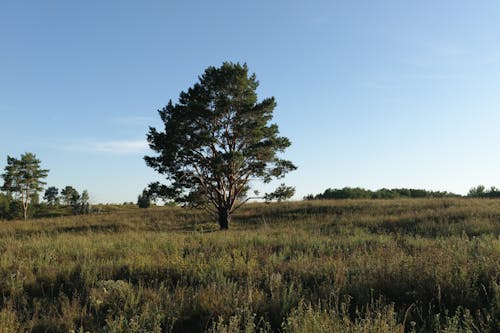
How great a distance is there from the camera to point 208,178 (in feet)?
72.2

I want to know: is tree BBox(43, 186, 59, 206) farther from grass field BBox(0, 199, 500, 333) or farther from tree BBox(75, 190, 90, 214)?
grass field BBox(0, 199, 500, 333)

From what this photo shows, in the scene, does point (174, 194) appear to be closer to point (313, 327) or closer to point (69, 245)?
point (69, 245)

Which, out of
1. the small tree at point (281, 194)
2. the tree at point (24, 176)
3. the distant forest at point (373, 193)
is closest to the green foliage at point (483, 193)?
the distant forest at point (373, 193)

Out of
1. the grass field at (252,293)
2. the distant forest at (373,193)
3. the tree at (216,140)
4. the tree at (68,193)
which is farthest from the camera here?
the tree at (68,193)

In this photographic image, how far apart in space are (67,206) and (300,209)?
66020 millimetres

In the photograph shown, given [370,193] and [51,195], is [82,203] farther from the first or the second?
[370,193]

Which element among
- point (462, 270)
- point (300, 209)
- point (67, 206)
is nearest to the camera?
point (462, 270)

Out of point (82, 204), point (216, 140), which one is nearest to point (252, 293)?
point (216, 140)

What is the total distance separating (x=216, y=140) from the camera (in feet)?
68.5

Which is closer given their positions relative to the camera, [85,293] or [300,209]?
[85,293]

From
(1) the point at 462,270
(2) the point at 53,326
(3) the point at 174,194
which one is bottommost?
(2) the point at 53,326

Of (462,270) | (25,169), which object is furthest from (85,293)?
(25,169)

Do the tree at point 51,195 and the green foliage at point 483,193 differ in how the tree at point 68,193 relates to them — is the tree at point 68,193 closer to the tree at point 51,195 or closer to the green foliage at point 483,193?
the tree at point 51,195

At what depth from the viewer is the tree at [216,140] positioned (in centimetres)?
2088
